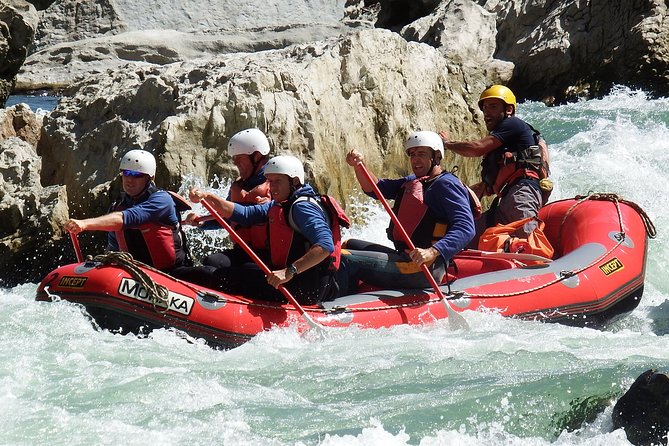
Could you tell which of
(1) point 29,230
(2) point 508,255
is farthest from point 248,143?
(1) point 29,230

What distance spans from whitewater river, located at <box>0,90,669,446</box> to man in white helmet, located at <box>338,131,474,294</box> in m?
0.43

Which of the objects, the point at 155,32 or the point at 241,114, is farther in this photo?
the point at 155,32

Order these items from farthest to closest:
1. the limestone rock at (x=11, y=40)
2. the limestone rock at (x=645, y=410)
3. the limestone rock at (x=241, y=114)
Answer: the limestone rock at (x=11, y=40) → the limestone rock at (x=241, y=114) → the limestone rock at (x=645, y=410)

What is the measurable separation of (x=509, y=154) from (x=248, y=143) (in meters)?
2.06

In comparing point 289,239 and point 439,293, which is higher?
point 289,239

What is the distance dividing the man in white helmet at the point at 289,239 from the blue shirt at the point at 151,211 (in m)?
0.25

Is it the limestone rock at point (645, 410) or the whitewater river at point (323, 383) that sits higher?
the limestone rock at point (645, 410)

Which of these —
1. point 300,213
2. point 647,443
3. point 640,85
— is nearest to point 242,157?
point 300,213

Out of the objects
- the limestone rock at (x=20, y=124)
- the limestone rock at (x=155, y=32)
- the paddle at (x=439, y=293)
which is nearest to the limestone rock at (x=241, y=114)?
the limestone rock at (x=20, y=124)

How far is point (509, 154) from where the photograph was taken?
310 inches

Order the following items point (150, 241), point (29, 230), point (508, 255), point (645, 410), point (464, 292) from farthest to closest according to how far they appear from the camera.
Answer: point (29, 230) < point (508, 255) < point (464, 292) < point (150, 241) < point (645, 410)

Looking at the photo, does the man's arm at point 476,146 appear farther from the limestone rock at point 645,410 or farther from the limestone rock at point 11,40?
the limestone rock at point 11,40

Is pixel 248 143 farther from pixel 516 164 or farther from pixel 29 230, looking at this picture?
pixel 29 230

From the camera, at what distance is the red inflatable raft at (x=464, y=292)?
6.29m
